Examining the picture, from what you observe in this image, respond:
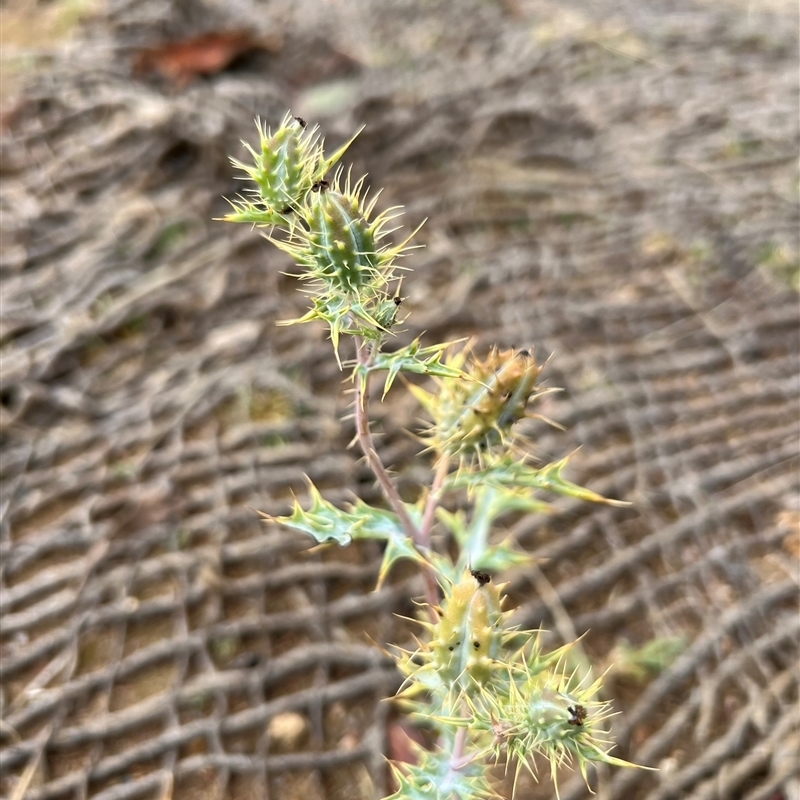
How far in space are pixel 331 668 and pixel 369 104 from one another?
83.6 inches

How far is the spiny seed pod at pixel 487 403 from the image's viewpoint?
887 millimetres

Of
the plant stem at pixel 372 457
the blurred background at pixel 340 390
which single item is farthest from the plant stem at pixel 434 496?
the blurred background at pixel 340 390

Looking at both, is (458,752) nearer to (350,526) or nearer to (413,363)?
(350,526)

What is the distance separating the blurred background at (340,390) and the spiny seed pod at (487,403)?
2.03 ft

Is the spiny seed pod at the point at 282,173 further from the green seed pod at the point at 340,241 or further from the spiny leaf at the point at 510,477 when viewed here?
the spiny leaf at the point at 510,477

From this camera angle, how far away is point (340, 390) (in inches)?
73.5

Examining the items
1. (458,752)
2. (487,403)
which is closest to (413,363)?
(487,403)

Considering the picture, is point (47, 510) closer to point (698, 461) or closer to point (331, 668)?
point (331, 668)

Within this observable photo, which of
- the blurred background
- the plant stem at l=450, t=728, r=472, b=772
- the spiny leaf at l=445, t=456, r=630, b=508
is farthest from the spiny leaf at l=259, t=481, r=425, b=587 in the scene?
the blurred background

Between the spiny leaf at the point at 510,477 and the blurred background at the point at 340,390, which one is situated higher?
the spiny leaf at the point at 510,477

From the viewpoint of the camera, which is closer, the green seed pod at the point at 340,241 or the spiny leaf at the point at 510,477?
the green seed pod at the point at 340,241

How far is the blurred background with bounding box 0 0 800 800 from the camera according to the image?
133cm

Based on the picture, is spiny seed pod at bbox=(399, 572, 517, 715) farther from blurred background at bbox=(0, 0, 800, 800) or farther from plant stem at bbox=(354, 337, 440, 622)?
blurred background at bbox=(0, 0, 800, 800)

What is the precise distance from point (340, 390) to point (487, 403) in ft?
3.34
